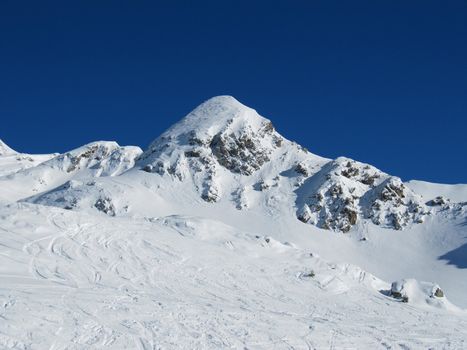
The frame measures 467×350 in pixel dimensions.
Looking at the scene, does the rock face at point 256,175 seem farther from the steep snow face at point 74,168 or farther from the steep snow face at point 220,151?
the steep snow face at point 74,168

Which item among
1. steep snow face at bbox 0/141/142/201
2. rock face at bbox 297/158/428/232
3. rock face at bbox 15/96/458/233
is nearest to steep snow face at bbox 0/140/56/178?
steep snow face at bbox 0/141/142/201

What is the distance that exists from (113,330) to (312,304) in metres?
12.0

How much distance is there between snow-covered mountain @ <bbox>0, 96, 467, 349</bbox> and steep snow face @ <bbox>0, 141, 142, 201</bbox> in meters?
0.82

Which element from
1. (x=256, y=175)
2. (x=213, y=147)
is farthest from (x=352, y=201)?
(x=213, y=147)

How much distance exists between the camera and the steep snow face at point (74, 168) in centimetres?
8112

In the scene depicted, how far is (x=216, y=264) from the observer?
107ft

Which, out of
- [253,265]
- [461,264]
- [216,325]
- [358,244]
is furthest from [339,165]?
[216,325]

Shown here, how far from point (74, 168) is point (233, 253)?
62.0 m

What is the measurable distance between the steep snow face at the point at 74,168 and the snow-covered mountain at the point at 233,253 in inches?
32.2

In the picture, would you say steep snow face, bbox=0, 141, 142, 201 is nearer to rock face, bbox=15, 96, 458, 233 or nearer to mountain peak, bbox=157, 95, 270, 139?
rock face, bbox=15, 96, 458, 233

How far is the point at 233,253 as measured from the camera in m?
35.6

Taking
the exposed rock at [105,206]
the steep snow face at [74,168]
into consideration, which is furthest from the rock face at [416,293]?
the steep snow face at [74,168]

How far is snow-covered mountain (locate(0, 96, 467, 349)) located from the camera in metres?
21.5

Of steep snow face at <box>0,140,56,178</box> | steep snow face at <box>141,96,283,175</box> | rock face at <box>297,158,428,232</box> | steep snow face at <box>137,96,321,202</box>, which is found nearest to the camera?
rock face at <box>297,158,428,232</box>
